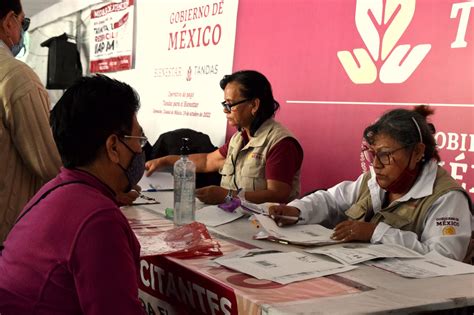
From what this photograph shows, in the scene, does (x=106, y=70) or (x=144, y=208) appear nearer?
(x=144, y=208)

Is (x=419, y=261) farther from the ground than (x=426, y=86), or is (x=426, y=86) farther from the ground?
(x=426, y=86)

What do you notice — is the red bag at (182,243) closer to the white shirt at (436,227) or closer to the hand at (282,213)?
the hand at (282,213)

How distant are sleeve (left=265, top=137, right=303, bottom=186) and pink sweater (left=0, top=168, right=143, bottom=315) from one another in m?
1.56

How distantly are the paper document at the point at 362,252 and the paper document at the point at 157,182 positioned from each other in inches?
51.8

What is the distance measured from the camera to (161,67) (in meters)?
5.08

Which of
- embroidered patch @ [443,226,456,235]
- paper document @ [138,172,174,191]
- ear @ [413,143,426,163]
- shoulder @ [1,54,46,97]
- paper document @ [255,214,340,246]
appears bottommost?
paper document @ [138,172,174,191]

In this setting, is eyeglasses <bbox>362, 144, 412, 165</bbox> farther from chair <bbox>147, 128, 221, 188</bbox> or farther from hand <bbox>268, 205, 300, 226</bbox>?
chair <bbox>147, 128, 221, 188</bbox>

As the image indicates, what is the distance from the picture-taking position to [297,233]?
6.15 ft

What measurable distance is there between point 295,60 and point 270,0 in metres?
0.47

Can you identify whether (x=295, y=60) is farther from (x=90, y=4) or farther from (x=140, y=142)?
(x=90, y=4)

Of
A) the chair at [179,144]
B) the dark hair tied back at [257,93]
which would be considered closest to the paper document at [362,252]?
the dark hair tied back at [257,93]

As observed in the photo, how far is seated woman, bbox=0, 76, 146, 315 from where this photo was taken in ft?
3.45

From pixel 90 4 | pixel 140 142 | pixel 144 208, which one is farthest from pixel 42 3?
pixel 140 142

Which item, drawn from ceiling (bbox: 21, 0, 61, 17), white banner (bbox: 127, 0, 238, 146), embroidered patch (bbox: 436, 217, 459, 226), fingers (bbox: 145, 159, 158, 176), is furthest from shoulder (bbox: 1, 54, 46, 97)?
ceiling (bbox: 21, 0, 61, 17)
